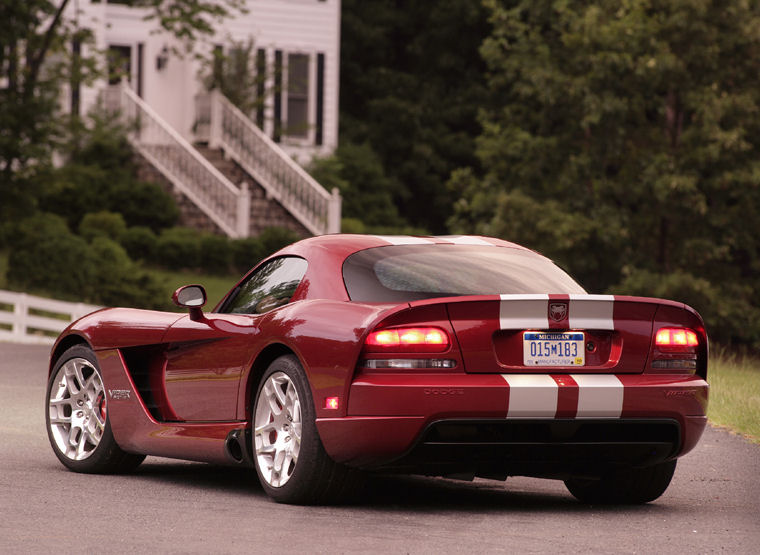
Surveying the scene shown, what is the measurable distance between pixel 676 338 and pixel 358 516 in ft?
6.03

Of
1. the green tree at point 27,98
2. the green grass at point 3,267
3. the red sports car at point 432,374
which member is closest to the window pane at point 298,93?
the green grass at point 3,267

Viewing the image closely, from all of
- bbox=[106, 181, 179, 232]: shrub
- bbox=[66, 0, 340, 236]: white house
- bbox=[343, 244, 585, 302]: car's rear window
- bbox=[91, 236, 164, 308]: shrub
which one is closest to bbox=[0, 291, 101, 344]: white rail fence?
bbox=[91, 236, 164, 308]: shrub

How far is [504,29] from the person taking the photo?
34906mm

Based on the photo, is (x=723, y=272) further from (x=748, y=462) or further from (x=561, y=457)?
(x=561, y=457)

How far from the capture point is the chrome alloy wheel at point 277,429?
7.77 meters

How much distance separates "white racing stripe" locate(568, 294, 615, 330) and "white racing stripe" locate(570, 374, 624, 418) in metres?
0.24

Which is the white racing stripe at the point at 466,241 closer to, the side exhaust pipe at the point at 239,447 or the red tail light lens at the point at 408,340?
the red tail light lens at the point at 408,340

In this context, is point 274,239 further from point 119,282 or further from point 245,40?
point 245,40

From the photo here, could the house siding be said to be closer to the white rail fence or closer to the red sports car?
the white rail fence

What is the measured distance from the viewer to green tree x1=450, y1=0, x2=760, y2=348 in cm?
3103

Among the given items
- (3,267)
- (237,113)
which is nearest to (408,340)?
(3,267)

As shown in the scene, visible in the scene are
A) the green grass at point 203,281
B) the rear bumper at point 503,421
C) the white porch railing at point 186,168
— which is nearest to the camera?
the rear bumper at point 503,421

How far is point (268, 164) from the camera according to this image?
37375 millimetres

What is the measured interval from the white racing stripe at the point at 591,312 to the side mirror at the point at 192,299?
2187 mm
